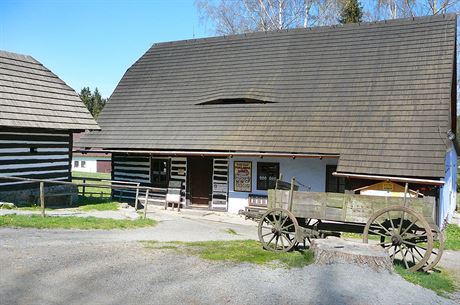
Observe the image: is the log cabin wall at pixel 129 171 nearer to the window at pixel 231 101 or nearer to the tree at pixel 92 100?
the window at pixel 231 101

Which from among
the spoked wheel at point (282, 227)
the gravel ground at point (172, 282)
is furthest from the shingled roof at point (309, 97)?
the gravel ground at point (172, 282)

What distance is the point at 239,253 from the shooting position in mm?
9023

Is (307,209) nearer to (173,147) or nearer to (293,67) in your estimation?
(173,147)

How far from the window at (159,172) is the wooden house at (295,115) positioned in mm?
59

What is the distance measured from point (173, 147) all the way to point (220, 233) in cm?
605

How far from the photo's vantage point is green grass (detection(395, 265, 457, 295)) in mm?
7632

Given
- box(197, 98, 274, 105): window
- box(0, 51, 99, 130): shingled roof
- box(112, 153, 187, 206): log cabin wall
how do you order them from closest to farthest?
box(0, 51, 99, 130): shingled roof, box(197, 98, 274, 105): window, box(112, 153, 187, 206): log cabin wall

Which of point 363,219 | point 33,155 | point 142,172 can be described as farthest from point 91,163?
point 363,219

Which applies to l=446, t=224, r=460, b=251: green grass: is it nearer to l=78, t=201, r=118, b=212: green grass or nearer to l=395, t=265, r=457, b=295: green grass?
l=395, t=265, r=457, b=295: green grass

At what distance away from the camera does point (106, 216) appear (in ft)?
43.4

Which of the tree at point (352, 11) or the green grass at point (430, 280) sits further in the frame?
the tree at point (352, 11)

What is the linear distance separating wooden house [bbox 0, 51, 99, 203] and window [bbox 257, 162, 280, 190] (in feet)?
20.2

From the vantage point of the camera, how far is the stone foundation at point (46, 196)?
14.2m

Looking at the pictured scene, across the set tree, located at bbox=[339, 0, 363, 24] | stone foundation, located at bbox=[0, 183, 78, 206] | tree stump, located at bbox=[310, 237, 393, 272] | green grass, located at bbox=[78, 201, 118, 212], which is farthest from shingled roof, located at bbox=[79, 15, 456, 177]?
tree, located at bbox=[339, 0, 363, 24]
